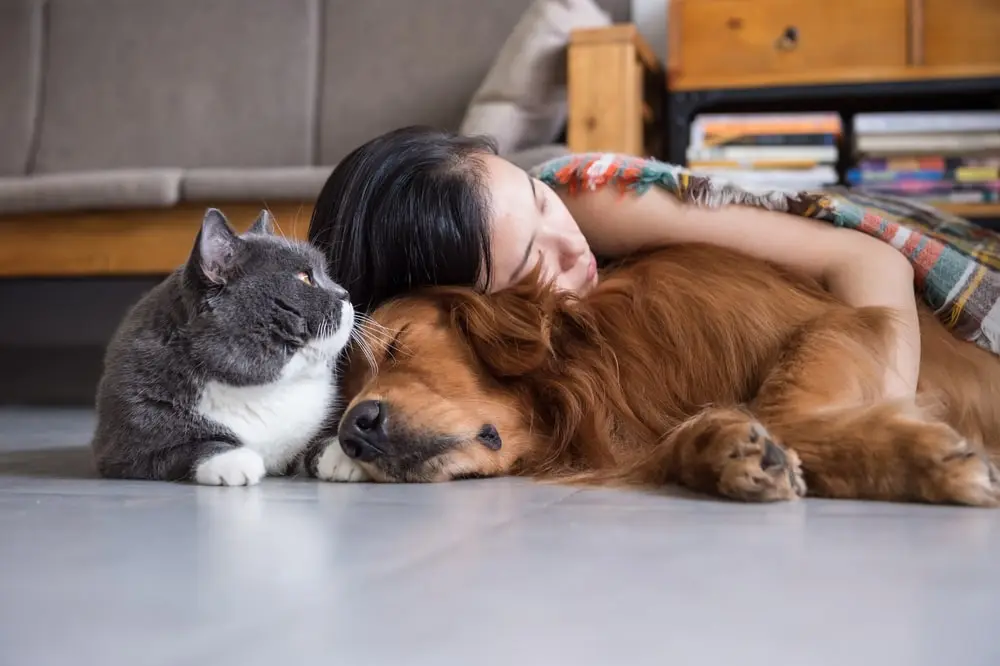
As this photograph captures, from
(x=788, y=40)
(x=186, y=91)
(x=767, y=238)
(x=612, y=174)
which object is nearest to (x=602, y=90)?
(x=788, y=40)

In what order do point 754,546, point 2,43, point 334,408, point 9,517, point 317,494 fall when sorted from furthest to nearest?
point 2,43 < point 334,408 < point 317,494 < point 9,517 < point 754,546

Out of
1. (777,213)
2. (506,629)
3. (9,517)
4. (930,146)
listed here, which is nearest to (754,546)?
(506,629)

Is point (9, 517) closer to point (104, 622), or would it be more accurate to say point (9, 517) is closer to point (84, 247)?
point (104, 622)

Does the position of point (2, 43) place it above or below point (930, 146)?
above

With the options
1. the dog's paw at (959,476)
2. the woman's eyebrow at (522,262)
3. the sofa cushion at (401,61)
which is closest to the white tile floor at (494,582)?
the dog's paw at (959,476)

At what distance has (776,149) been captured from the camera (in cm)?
292

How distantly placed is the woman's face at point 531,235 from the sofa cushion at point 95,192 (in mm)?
1648

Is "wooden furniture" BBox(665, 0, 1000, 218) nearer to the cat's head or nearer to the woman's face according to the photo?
the woman's face

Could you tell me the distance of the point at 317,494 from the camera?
110cm

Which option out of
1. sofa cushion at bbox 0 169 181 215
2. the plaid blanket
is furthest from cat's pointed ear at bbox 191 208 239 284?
sofa cushion at bbox 0 169 181 215

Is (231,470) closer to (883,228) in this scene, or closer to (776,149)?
(883,228)

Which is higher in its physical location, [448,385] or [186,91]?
[186,91]

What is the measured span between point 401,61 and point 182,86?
921 mm

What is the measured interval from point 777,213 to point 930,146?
5.27 feet
